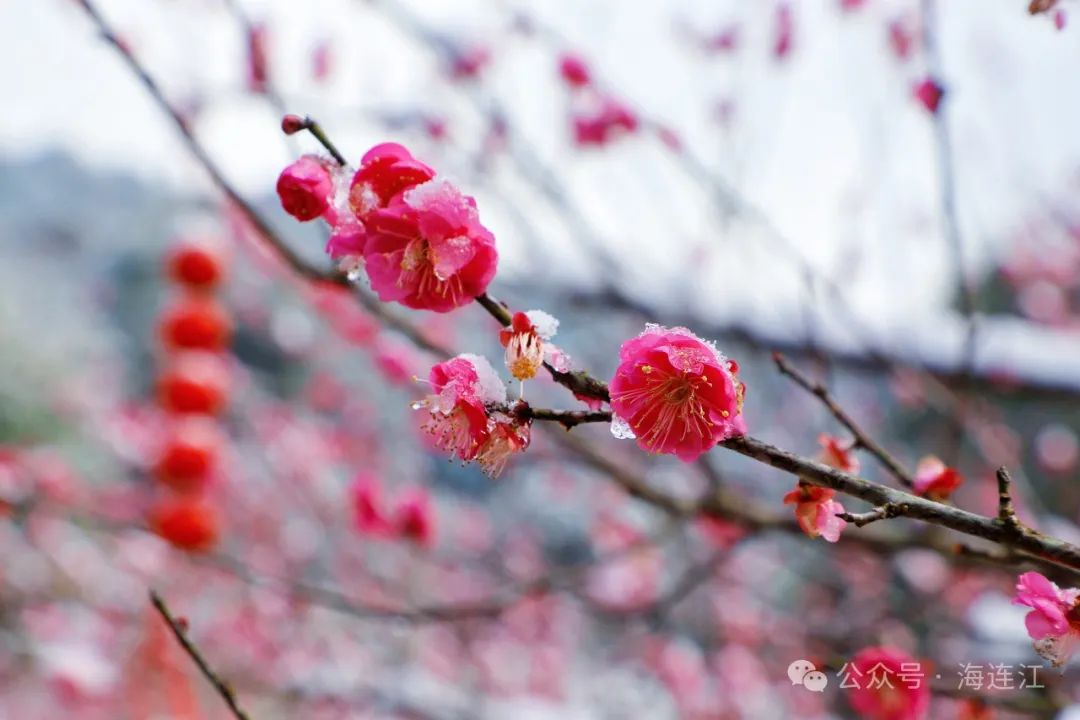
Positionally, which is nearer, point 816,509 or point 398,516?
point 816,509

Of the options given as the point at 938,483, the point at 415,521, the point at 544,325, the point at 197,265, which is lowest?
the point at 544,325

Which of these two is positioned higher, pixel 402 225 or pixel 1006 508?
pixel 402 225

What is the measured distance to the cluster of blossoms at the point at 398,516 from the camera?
2.51 metres

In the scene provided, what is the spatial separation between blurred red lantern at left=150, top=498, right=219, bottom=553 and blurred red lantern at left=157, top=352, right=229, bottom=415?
1.55 ft

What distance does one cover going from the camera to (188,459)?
3.59 m

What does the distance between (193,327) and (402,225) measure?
3.50m

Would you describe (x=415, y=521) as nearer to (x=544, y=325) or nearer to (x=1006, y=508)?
(x=544, y=325)

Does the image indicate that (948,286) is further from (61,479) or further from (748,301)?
(61,479)

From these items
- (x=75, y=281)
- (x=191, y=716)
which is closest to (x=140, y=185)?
(x=75, y=281)

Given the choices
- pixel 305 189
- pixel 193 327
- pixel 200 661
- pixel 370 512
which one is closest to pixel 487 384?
pixel 305 189

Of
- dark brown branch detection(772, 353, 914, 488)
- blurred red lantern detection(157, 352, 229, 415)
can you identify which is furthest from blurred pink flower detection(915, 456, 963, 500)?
blurred red lantern detection(157, 352, 229, 415)

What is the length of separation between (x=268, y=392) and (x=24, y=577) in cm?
570

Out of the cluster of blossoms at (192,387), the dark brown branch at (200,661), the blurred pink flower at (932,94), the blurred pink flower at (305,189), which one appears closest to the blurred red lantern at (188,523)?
the cluster of blossoms at (192,387)

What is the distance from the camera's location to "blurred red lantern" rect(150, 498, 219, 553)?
327cm
